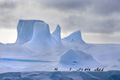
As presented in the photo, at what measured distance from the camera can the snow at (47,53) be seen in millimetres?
34438

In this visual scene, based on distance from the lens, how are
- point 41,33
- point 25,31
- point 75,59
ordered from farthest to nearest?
point 25,31 < point 41,33 < point 75,59

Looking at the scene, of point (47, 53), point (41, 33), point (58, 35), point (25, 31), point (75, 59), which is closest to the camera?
point (75, 59)

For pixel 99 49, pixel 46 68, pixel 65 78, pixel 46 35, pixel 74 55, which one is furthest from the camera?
pixel 99 49

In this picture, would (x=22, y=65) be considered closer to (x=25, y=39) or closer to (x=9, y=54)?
(x=9, y=54)

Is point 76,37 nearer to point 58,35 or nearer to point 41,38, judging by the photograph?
point 58,35

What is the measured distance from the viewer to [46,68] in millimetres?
32719

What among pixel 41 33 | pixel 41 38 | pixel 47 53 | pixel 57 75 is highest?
pixel 41 33

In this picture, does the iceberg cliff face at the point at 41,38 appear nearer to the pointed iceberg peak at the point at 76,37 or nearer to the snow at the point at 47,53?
the snow at the point at 47,53

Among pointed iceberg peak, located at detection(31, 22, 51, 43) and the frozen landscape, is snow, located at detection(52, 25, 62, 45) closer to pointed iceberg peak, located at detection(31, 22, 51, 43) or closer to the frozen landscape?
the frozen landscape

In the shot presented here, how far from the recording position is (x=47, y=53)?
3797 cm

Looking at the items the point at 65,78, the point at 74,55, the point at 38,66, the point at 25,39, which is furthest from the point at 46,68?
the point at 25,39

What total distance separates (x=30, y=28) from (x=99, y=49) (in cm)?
935

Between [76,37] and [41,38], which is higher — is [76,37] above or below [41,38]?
above

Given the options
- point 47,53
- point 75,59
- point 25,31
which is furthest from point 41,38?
point 75,59
